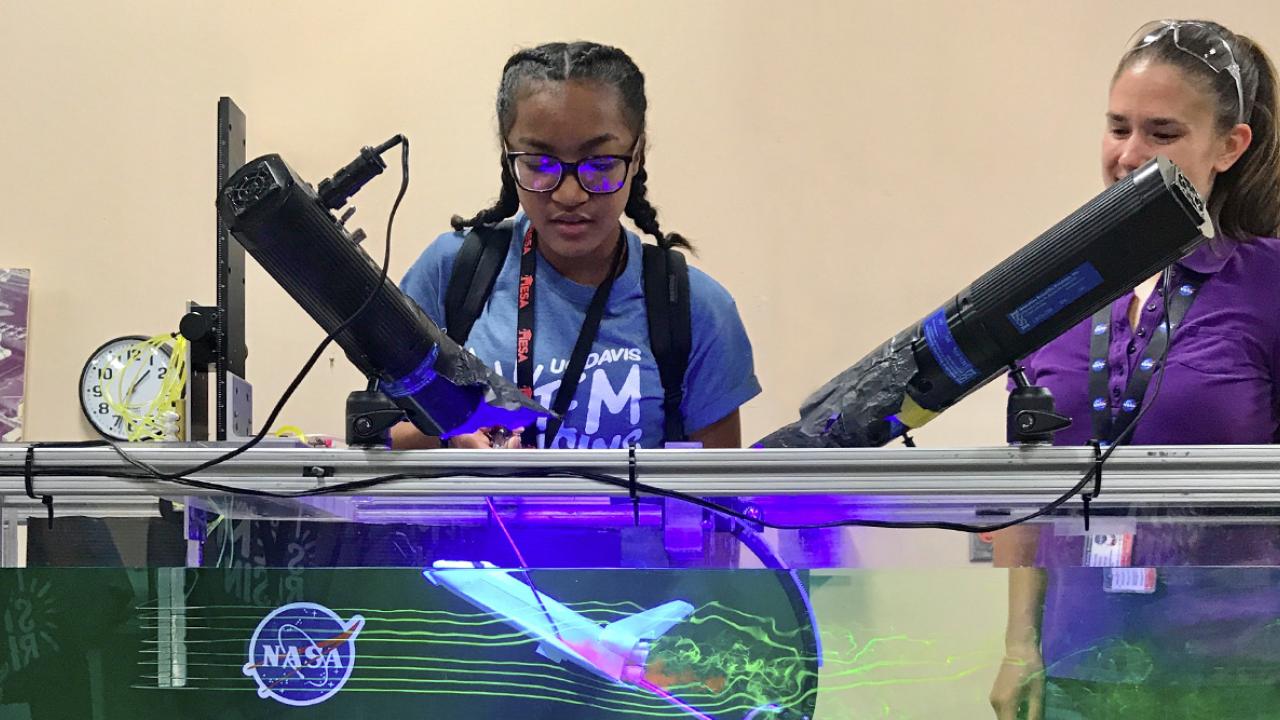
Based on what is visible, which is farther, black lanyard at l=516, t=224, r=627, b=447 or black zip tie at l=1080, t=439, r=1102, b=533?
black lanyard at l=516, t=224, r=627, b=447

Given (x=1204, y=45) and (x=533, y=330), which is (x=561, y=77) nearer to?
(x=533, y=330)

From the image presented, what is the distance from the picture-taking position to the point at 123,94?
2840 mm

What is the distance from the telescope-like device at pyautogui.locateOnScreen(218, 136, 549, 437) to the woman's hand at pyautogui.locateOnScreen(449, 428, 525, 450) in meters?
0.06

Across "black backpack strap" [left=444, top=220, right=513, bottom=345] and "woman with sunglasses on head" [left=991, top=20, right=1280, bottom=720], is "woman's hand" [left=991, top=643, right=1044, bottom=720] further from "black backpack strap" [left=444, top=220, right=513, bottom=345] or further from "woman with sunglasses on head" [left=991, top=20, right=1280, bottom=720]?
"black backpack strap" [left=444, top=220, right=513, bottom=345]

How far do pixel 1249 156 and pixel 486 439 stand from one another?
989 millimetres

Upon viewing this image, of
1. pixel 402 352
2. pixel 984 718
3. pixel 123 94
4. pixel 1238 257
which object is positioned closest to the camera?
pixel 984 718

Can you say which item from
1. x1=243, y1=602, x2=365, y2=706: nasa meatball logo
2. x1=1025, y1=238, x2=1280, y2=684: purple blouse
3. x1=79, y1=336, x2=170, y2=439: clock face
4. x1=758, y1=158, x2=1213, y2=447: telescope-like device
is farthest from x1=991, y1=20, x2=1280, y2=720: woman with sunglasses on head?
x1=79, y1=336, x2=170, y2=439: clock face

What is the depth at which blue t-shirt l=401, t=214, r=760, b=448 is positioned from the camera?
4.77 ft

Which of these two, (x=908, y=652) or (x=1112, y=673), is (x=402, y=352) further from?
(x=1112, y=673)

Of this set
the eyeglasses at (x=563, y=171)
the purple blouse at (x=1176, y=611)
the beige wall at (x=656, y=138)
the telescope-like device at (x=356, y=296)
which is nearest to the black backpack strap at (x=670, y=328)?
the eyeglasses at (x=563, y=171)

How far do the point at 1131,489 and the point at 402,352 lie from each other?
62 cm

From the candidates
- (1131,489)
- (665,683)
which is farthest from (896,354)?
(665,683)

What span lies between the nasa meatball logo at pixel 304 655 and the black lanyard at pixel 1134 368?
78 centimetres

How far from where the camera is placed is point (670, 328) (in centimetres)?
152
